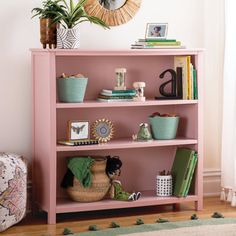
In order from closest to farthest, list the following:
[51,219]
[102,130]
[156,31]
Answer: [51,219]
[102,130]
[156,31]

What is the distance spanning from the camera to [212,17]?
4727mm

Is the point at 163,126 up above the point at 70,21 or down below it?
below

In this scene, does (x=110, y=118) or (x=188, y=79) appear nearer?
(x=188, y=79)

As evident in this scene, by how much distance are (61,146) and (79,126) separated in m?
0.19

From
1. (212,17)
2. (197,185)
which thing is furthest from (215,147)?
(212,17)

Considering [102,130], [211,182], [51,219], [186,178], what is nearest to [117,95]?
A: [102,130]

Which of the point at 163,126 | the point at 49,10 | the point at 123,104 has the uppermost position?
the point at 49,10

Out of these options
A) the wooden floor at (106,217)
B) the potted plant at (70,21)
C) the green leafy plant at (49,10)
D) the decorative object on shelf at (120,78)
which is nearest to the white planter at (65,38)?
A: the potted plant at (70,21)

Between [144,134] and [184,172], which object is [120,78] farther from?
[184,172]

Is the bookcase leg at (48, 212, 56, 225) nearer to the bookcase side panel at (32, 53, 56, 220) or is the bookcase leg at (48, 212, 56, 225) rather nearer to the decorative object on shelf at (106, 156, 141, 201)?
the bookcase side panel at (32, 53, 56, 220)

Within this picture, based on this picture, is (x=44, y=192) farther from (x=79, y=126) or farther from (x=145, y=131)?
(x=145, y=131)

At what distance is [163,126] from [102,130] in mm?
394

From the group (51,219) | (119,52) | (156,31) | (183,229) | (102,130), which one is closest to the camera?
(183,229)

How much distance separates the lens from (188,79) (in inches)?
170
